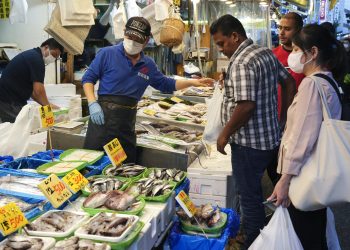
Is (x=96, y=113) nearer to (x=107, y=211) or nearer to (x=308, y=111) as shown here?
(x=107, y=211)

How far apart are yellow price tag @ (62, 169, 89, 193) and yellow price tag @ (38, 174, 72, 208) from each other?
106mm

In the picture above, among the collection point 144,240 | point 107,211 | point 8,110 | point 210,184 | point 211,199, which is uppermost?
point 8,110

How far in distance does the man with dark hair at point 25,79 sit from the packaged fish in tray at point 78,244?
3.71 meters

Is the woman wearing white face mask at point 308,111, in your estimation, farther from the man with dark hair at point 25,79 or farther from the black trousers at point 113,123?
the man with dark hair at point 25,79

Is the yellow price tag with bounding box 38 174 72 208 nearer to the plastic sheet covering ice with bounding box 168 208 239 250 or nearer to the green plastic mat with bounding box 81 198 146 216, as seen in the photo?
the green plastic mat with bounding box 81 198 146 216

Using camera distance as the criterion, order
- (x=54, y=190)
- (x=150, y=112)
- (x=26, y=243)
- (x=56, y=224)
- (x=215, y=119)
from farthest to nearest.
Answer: (x=150, y=112) < (x=215, y=119) < (x=54, y=190) < (x=56, y=224) < (x=26, y=243)

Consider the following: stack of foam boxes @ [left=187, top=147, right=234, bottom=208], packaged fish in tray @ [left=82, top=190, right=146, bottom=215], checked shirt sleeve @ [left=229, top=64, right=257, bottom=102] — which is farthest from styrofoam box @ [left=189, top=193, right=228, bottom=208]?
packaged fish in tray @ [left=82, top=190, right=146, bottom=215]

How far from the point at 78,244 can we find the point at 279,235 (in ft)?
4.67

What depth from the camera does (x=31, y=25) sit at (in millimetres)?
7230

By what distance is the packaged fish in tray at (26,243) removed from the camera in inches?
78.6

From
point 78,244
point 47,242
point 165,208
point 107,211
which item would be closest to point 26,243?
point 47,242

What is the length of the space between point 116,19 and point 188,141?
8.55 feet

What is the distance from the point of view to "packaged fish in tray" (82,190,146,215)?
8.24 ft

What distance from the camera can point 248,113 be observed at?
311 centimetres
